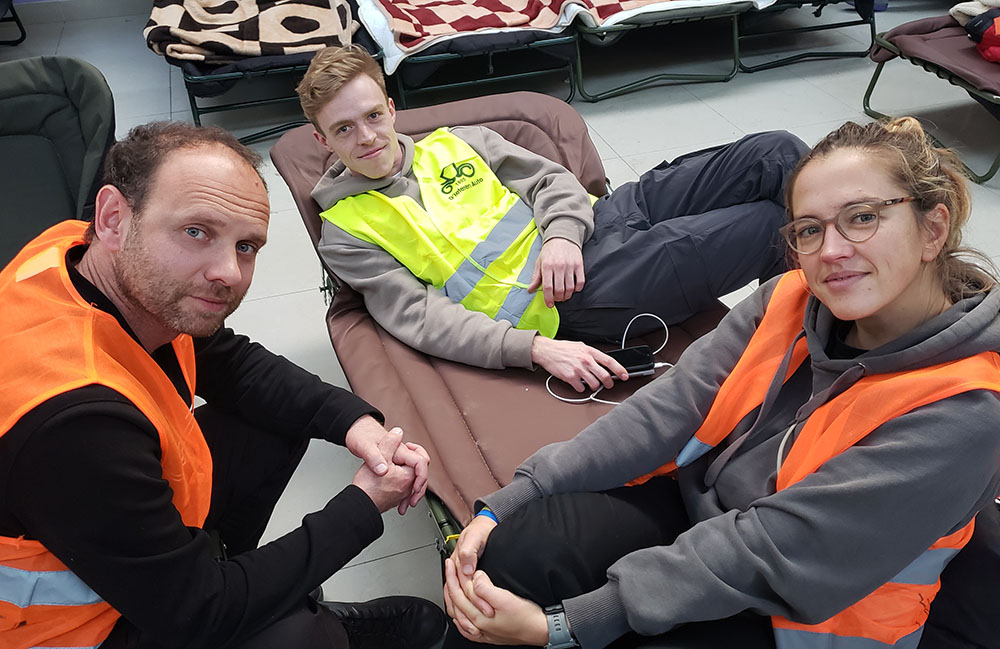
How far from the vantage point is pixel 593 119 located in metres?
3.83

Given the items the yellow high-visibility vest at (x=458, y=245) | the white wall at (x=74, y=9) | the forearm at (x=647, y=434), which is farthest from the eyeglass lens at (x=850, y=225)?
the white wall at (x=74, y=9)

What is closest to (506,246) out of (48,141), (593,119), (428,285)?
(428,285)

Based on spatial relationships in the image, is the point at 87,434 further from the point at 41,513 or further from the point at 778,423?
the point at 778,423

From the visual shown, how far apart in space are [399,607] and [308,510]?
18.9 inches

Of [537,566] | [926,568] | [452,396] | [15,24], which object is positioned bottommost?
[15,24]

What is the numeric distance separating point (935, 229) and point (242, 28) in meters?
3.21

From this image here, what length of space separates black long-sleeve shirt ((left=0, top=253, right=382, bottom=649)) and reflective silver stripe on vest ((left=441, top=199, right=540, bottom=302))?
757 mm

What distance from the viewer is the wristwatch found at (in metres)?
1.20

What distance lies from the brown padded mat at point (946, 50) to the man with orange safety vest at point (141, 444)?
2704 mm

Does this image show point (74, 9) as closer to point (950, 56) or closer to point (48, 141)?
point (48, 141)

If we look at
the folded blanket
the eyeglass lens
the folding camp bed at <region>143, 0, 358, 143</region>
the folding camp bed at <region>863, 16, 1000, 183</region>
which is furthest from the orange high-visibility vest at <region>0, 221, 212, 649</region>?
the folded blanket

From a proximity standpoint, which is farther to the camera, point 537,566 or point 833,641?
point 537,566

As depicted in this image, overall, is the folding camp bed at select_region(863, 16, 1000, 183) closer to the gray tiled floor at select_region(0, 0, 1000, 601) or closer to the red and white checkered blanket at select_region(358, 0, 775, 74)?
the gray tiled floor at select_region(0, 0, 1000, 601)

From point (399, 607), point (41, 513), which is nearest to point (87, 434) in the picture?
point (41, 513)
